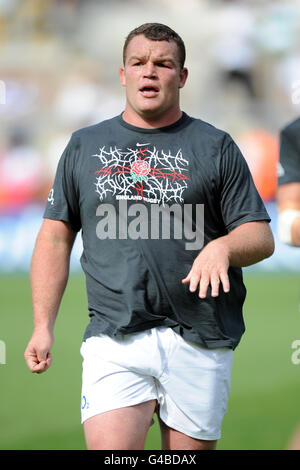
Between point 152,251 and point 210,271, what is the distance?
38 centimetres

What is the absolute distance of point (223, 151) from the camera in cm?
335

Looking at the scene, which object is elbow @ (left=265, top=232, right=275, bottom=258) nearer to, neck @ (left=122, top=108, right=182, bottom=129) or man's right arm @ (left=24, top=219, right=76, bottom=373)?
neck @ (left=122, top=108, right=182, bottom=129)

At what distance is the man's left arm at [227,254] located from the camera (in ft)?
9.58

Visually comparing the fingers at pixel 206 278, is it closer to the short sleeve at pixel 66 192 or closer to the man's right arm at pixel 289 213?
the short sleeve at pixel 66 192

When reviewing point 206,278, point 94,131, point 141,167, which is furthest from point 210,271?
point 94,131

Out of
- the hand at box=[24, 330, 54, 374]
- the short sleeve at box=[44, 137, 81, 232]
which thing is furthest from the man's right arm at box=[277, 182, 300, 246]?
the hand at box=[24, 330, 54, 374]

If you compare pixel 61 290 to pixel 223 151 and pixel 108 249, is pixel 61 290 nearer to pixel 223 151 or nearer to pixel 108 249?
pixel 108 249

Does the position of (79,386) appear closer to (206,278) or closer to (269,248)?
(269,248)

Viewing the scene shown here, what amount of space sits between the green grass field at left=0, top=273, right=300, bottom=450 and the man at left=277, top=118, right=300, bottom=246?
206 centimetres

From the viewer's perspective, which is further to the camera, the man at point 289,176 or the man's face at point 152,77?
the man at point 289,176

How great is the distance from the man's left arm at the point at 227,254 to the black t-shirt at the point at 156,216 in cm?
7

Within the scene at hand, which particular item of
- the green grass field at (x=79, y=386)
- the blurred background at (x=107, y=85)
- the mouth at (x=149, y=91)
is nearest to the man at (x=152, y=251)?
the mouth at (x=149, y=91)
